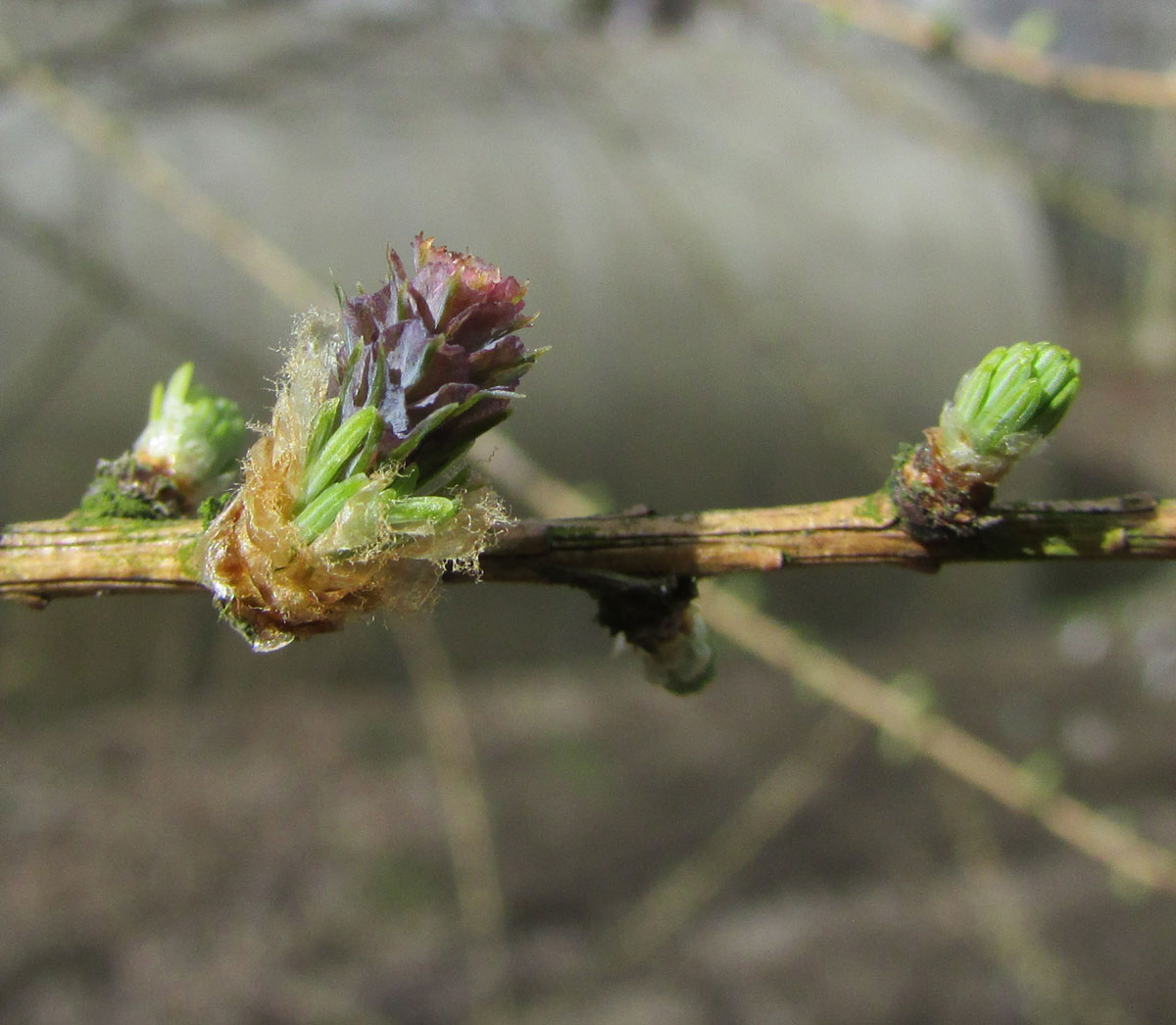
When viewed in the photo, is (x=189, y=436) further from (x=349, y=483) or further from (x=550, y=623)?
(x=550, y=623)

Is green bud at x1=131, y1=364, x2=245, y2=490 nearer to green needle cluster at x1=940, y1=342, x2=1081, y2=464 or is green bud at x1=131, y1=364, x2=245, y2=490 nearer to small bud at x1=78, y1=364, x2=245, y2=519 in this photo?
small bud at x1=78, y1=364, x2=245, y2=519

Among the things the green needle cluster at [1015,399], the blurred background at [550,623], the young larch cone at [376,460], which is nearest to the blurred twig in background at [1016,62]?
the blurred background at [550,623]

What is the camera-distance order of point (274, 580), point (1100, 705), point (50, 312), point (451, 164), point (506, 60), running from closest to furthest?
point (274, 580) → point (50, 312) → point (451, 164) → point (506, 60) → point (1100, 705)

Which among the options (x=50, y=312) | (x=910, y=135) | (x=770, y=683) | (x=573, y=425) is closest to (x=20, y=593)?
(x=50, y=312)

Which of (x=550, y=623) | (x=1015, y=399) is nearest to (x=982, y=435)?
(x=1015, y=399)

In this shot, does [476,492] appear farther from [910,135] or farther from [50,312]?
[910,135]

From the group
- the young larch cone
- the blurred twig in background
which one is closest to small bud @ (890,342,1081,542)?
the young larch cone
